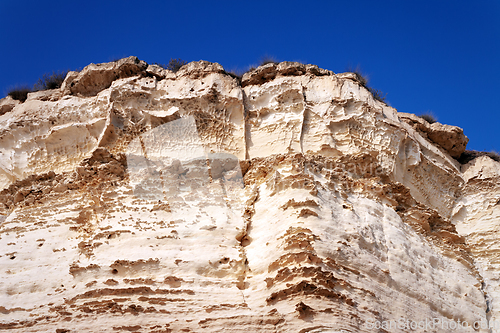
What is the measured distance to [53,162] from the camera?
1242 centimetres

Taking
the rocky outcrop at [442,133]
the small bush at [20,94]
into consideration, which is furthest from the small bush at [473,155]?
the small bush at [20,94]

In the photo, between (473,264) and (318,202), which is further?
(473,264)

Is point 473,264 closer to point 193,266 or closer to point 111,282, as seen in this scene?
point 193,266

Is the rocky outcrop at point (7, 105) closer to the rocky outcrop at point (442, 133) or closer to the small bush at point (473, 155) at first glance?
the rocky outcrop at point (442, 133)

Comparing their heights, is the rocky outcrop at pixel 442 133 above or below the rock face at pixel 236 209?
above

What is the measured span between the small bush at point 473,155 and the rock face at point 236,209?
308 millimetres

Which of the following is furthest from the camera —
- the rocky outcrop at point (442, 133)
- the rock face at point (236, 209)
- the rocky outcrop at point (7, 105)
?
the rocky outcrop at point (7, 105)

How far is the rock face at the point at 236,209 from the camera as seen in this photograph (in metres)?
8.09

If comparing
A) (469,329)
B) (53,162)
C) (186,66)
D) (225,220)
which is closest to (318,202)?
(225,220)

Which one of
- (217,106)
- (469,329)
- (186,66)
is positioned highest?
(186,66)

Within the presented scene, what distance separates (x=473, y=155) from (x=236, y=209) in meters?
8.18

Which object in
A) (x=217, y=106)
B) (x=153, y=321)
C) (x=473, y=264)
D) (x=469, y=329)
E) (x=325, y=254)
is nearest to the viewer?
(x=153, y=321)

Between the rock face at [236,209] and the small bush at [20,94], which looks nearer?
the rock face at [236,209]

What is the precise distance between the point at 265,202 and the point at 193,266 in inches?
83.3
